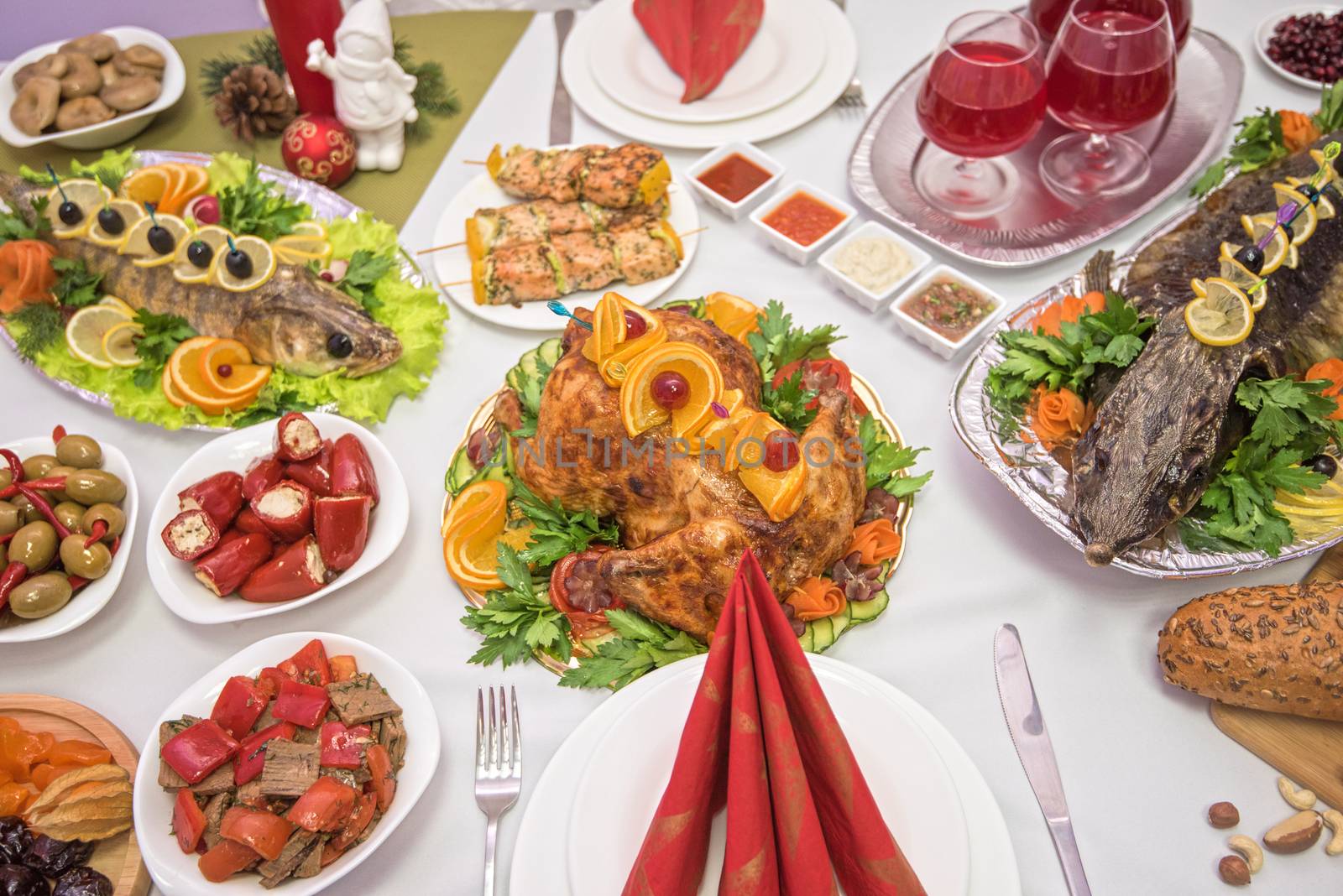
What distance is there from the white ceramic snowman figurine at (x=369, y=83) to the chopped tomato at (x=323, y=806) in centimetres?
244

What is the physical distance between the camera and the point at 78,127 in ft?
12.0

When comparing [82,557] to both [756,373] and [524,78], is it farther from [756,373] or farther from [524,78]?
[524,78]

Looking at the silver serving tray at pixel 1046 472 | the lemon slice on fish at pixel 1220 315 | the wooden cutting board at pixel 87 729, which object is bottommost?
the wooden cutting board at pixel 87 729

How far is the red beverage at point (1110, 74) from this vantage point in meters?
2.90

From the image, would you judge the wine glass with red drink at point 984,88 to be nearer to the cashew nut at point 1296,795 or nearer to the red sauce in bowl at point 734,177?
the red sauce in bowl at point 734,177

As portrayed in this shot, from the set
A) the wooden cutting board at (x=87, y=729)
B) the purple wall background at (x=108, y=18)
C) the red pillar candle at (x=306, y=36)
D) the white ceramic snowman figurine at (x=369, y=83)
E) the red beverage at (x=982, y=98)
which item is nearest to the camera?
the wooden cutting board at (x=87, y=729)

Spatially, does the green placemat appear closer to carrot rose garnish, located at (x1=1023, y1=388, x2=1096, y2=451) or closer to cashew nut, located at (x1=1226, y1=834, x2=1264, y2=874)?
carrot rose garnish, located at (x1=1023, y1=388, x2=1096, y2=451)

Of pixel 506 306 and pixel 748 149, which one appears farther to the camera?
pixel 748 149

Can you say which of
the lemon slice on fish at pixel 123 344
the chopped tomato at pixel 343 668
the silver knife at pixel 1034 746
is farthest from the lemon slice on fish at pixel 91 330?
the silver knife at pixel 1034 746

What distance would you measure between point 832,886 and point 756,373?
1.34 m

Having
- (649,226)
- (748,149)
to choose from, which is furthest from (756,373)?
(748,149)

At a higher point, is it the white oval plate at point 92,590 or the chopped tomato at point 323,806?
the chopped tomato at point 323,806

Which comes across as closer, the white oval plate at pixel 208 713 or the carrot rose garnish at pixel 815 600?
the white oval plate at pixel 208 713

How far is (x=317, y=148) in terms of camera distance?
348cm
